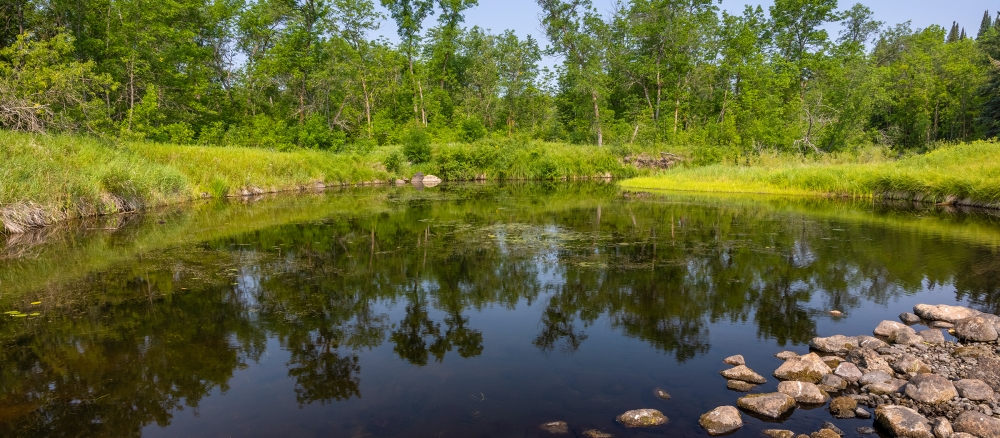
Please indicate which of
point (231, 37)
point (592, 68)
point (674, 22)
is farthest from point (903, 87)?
point (231, 37)

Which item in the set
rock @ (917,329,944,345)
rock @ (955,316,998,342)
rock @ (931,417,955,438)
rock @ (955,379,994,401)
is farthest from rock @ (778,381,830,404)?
rock @ (955,316,998,342)

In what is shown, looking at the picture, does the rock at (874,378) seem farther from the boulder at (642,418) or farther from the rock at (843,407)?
the boulder at (642,418)

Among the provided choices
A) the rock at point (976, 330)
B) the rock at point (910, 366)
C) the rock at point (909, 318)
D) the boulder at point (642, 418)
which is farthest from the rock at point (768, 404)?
the rock at point (909, 318)

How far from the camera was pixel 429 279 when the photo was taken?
8.27 meters

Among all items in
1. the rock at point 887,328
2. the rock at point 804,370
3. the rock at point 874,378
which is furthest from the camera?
the rock at point 887,328

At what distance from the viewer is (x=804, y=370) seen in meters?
4.68

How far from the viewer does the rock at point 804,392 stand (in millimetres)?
4254

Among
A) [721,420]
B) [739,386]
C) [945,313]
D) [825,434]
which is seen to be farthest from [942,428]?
[945,313]

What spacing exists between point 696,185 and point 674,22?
22.4 m

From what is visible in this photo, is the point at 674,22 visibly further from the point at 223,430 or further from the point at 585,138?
the point at 223,430

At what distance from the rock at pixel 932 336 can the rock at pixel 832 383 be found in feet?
5.63

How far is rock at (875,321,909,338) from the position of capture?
5.60 metres

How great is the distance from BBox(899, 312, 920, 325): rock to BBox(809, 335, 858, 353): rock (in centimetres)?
133

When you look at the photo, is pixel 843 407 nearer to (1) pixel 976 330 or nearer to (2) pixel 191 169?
(1) pixel 976 330
